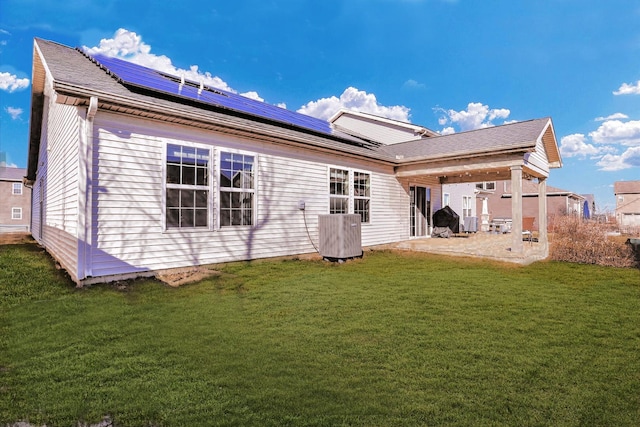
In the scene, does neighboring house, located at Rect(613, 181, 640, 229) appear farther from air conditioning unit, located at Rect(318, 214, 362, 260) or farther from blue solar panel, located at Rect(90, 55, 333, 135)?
blue solar panel, located at Rect(90, 55, 333, 135)

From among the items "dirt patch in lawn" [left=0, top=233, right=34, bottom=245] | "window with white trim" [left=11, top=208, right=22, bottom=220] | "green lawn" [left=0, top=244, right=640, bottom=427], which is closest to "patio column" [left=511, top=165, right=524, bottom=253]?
"green lawn" [left=0, top=244, right=640, bottom=427]

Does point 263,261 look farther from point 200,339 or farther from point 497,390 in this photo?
point 497,390

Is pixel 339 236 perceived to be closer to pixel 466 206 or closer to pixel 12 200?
pixel 466 206

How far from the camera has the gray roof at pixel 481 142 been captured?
30.4ft

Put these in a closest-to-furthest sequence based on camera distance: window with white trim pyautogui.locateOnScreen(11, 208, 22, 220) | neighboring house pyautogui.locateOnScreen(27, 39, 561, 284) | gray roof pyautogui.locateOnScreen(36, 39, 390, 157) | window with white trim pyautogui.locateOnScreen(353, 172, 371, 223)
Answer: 1. gray roof pyautogui.locateOnScreen(36, 39, 390, 157)
2. neighboring house pyautogui.locateOnScreen(27, 39, 561, 284)
3. window with white trim pyautogui.locateOnScreen(353, 172, 371, 223)
4. window with white trim pyautogui.locateOnScreen(11, 208, 22, 220)

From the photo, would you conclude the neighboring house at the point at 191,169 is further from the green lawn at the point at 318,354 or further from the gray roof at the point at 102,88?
the green lawn at the point at 318,354

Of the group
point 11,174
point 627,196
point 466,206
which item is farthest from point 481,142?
point 627,196

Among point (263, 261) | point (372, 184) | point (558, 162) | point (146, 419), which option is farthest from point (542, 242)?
point (146, 419)

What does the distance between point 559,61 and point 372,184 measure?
1520cm

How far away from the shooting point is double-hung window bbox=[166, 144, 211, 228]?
21.5ft

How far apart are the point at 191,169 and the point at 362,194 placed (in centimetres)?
590

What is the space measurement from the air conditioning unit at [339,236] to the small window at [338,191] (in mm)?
1400

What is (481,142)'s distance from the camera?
10.6 m

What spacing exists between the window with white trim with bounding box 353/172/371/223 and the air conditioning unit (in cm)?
213
